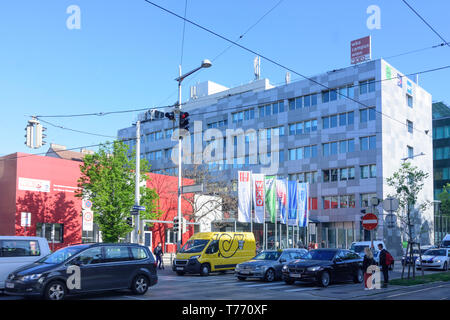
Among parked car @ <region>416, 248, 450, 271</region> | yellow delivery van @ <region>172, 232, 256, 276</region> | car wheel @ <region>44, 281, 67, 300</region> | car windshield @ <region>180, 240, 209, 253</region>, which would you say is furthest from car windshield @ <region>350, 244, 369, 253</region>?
car wheel @ <region>44, 281, 67, 300</region>

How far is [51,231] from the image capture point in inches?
1257

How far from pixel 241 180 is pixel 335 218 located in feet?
89.8

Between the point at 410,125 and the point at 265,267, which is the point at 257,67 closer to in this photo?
the point at 410,125

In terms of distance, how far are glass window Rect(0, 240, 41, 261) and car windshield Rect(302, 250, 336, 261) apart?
421 inches

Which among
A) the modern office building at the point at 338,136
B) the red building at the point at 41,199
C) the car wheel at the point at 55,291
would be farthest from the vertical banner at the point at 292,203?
the car wheel at the point at 55,291

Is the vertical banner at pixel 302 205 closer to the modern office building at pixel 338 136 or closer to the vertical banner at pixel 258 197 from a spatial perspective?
the vertical banner at pixel 258 197

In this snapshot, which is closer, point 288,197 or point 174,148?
point 288,197

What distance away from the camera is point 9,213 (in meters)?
30.2

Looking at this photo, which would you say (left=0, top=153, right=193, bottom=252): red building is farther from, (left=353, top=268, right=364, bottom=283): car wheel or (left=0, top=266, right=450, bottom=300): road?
(left=353, top=268, right=364, bottom=283): car wheel

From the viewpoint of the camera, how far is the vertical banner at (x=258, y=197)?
3547 centimetres

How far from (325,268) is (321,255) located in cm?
127
